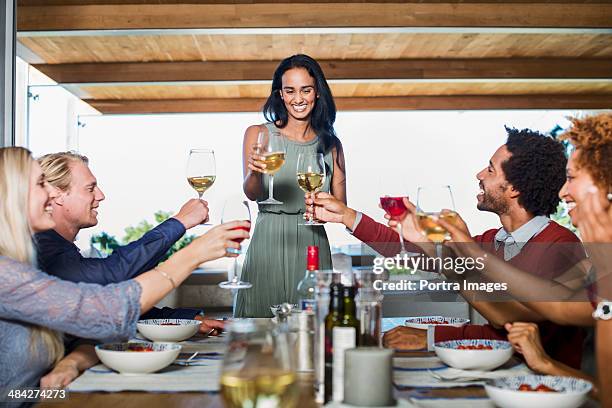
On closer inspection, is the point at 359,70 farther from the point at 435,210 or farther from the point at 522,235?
the point at 435,210

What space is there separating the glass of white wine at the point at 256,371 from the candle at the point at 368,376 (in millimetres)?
314

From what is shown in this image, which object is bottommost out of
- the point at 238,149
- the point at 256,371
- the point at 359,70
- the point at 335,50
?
the point at 256,371

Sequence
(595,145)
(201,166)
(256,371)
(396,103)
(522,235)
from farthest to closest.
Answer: (396,103)
(522,235)
(201,166)
(595,145)
(256,371)

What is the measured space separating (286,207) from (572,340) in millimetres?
1222

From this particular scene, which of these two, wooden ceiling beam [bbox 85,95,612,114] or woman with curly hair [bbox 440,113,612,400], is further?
wooden ceiling beam [bbox 85,95,612,114]

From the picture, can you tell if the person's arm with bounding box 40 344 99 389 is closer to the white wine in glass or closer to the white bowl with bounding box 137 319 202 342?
the white bowl with bounding box 137 319 202 342

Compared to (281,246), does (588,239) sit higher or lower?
higher

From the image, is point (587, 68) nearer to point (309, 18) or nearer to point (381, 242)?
point (309, 18)

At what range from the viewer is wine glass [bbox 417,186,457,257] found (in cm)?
177

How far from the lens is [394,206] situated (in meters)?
2.06

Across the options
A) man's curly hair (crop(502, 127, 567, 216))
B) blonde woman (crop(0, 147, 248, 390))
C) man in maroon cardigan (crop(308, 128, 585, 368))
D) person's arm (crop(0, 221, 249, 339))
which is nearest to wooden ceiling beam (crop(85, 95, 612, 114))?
man in maroon cardigan (crop(308, 128, 585, 368))

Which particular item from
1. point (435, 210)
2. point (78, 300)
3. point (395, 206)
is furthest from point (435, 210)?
point (78, 300)

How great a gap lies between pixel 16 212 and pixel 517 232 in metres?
1.47

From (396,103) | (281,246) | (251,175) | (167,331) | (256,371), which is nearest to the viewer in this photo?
(256,371)
